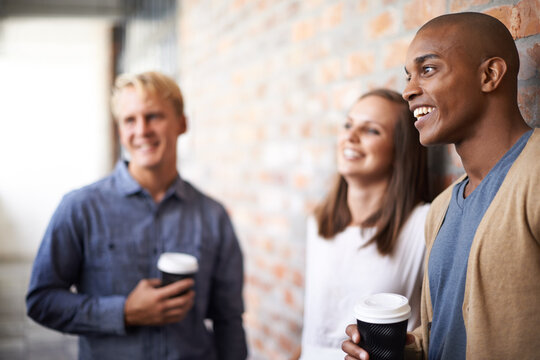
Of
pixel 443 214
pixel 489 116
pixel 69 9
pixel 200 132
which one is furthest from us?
pixel 69 9

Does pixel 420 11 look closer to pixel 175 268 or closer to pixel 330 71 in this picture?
pixel 330 71

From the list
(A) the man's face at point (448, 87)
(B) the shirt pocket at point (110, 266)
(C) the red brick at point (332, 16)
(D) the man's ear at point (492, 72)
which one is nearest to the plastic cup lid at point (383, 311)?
(A) the man's face at point (448, 87)

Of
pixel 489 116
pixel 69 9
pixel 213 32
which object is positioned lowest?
pixel 489 116

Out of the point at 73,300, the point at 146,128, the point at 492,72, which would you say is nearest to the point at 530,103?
the point at 492,72

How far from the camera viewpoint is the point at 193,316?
1835mm

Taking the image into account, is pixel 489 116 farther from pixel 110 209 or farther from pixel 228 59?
pixel 228 59

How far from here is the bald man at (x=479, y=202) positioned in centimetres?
84

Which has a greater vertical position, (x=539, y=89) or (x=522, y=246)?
(x=539, y=89)

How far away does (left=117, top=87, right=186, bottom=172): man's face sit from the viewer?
6.01 feet

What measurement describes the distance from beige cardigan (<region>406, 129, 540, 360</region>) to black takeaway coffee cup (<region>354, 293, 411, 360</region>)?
13 cm

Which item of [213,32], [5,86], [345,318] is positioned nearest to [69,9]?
[5,86]

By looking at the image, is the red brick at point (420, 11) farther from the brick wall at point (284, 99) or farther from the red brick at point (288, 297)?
the red brick at point (288, 297)

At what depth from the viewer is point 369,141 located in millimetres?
1548

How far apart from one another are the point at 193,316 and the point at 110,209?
50cm
